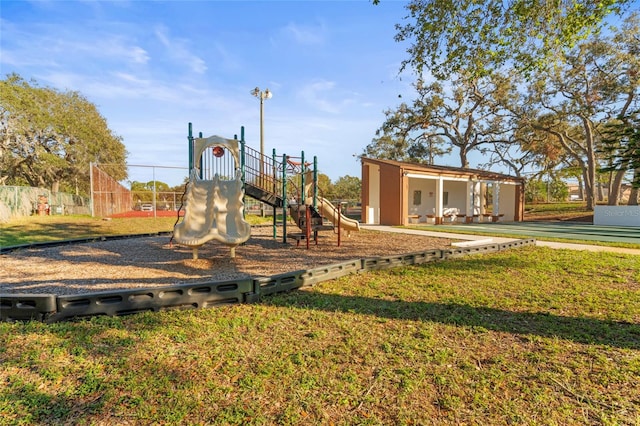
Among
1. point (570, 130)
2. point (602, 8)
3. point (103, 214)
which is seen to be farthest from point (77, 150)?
point (570, 130)

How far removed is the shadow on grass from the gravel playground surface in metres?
1.71

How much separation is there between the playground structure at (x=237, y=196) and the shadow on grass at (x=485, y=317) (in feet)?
9.46

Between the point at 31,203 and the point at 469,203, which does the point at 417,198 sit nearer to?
the point at 469,203

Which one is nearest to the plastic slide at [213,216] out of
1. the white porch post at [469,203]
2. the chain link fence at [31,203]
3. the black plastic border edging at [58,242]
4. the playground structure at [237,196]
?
the playground structure at [237,196]

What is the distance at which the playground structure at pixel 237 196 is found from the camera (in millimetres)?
6629

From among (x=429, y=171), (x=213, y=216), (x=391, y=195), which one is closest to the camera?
(x=213, y=216)

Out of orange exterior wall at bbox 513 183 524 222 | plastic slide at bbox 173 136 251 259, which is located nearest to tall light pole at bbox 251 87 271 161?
plastic slide at bbox 173 136 251 259

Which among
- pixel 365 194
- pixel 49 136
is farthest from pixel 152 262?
pixel 49 136

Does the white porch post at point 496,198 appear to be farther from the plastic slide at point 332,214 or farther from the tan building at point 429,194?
the plastic slide at point 332,214

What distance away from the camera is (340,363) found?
2523mm

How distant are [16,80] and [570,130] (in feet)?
136

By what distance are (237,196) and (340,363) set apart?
542cm

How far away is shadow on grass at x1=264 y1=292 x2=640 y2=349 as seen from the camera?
3.03 metres

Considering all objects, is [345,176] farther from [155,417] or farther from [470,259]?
[155,417]
